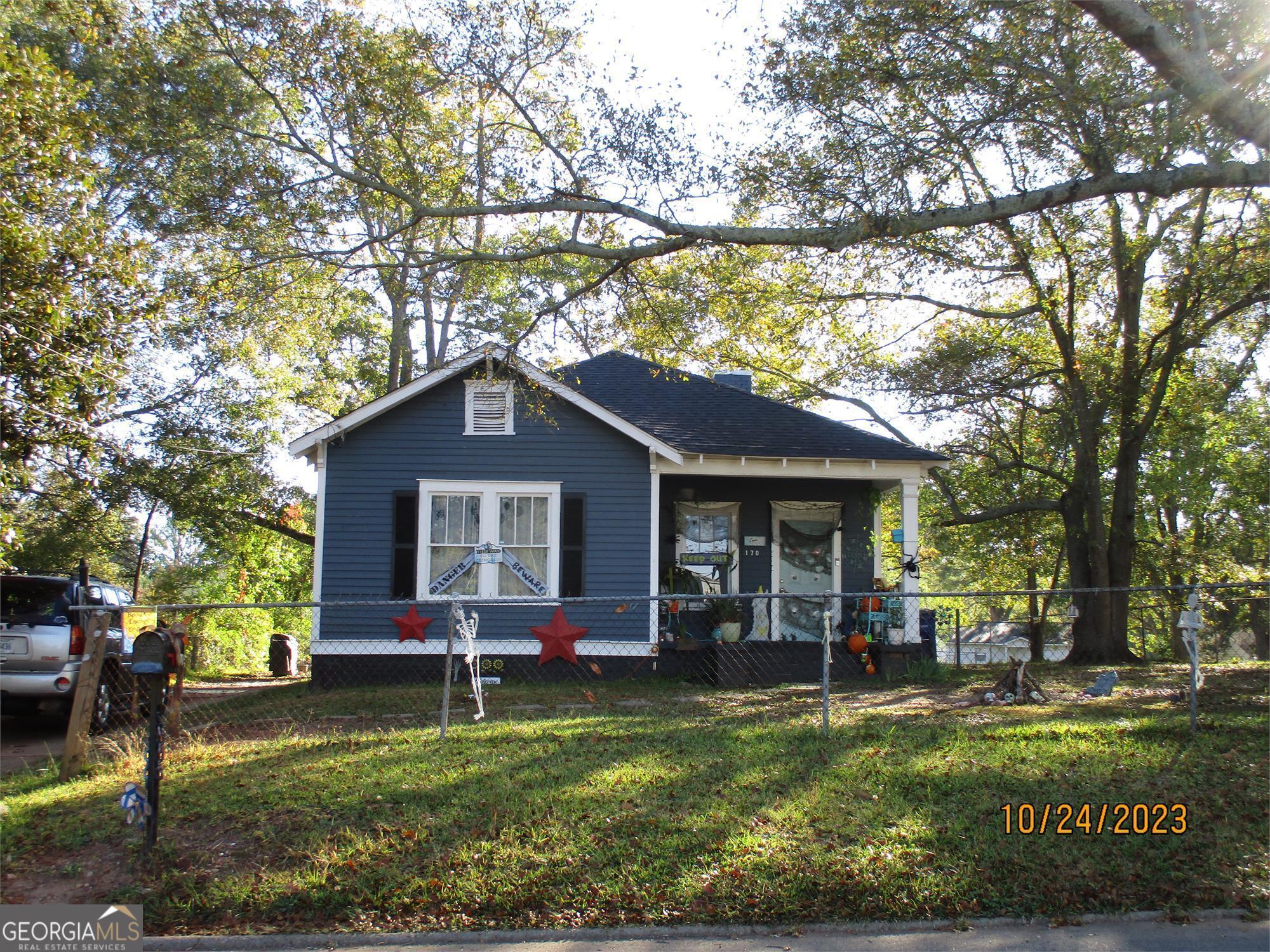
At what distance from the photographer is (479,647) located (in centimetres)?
1259

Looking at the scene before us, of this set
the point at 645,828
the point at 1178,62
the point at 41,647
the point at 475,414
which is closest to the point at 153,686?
the point at 645,828

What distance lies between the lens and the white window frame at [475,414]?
42.6 feet

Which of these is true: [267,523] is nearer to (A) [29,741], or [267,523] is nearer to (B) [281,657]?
(B) [281,657]

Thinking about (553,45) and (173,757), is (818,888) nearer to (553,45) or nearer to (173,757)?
(173,757)

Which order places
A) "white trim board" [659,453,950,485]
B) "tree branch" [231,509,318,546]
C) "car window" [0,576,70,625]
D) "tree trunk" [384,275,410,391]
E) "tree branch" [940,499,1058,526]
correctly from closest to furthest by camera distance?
A: "car window" [0,576,70,625] → "white trim board" [659,453,950,485] → "tree branch" [231,509,318,546] → "tree branch" [940,499,1058,526] → "tree trunk" [384,275,410,391]

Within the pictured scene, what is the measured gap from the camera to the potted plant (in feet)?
42.2

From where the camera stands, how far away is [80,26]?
38.2 ft

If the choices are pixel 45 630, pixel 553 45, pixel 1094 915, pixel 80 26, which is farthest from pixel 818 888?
pixel 80 26

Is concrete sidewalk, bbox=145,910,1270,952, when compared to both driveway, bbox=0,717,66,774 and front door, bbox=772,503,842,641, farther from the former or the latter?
front door, bbox=772,503,842,641

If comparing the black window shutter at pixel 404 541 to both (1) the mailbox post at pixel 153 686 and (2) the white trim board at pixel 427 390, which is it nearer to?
(2) the white trim board at pixel 427 390

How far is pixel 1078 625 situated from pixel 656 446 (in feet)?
32.7

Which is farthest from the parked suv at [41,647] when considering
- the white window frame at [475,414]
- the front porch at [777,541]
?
the front porch at [777,541]

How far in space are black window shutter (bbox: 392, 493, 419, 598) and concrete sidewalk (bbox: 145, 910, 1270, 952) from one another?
27.7ft
